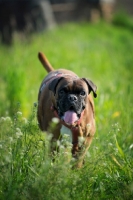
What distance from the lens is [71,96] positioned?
4.38m

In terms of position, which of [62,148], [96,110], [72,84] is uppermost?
[72,84]

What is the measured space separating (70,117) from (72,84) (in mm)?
295

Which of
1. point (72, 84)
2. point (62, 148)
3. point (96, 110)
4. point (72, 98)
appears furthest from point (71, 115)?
point (96, 110)

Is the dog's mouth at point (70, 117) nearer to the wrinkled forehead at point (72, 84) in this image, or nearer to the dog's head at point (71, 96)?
the dog's head at point (71, 96)

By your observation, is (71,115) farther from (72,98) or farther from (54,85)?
(54,85)

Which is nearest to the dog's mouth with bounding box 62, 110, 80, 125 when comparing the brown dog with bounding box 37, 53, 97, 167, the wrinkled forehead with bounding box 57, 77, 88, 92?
the brown dog with bounding box 37, 53, 97, 167

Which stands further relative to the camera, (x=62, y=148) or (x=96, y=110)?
(x=96, y=110)

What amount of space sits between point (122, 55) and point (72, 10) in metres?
7.87

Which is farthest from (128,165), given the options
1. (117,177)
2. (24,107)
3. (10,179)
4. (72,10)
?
(72,10)

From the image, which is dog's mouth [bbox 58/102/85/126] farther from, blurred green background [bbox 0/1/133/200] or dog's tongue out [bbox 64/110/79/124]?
blurred green background [bbox 0/1/133/200]

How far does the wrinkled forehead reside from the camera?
14.6 feet

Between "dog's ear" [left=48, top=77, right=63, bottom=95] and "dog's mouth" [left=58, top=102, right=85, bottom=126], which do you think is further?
"dog's ear" [left=48, top=77, right=63, bottom=95]

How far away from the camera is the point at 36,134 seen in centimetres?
442

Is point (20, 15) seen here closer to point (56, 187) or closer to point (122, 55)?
point (122, 55)
